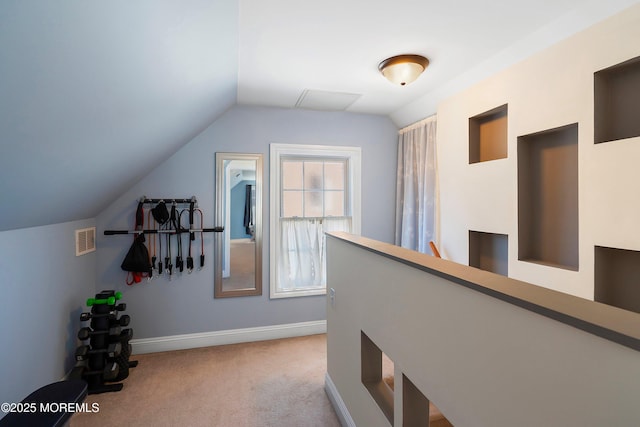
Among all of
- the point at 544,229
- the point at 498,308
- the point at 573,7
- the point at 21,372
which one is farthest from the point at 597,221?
the point at 21,372

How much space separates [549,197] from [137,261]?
3.31m

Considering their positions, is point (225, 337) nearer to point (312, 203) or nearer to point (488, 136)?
point (312, 203)

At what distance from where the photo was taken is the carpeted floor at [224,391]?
2.06 m

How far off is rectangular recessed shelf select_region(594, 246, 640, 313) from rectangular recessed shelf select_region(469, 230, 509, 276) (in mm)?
678

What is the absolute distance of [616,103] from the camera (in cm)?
163

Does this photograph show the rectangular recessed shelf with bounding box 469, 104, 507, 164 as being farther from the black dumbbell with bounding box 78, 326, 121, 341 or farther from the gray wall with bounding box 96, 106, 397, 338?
the black dumbbell with bounding box 78, 326, 121, 341

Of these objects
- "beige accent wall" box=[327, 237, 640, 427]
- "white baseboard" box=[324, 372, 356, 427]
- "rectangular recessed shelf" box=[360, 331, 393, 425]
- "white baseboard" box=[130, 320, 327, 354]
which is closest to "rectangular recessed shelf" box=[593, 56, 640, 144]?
"beige accent wall" box=[327, 237, 640, 427]

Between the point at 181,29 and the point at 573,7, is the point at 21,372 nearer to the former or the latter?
the point at 181,29

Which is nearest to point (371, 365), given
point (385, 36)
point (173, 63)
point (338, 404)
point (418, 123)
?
point (338, 404)

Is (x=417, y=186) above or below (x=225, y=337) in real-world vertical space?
above

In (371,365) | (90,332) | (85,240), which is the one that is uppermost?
(85,240)

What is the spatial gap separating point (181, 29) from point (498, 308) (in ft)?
5.32

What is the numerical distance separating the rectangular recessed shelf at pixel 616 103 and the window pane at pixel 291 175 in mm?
2548

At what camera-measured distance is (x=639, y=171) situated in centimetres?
140
